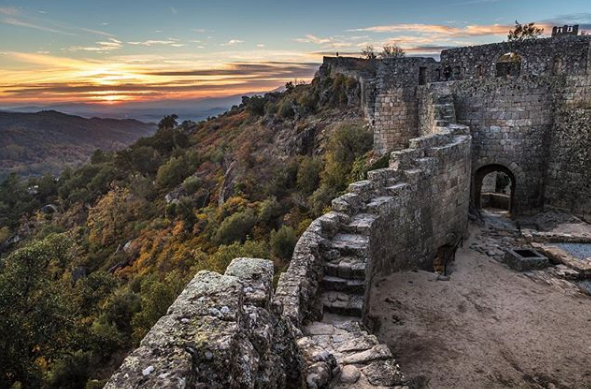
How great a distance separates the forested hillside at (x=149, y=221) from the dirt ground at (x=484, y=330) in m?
7.23

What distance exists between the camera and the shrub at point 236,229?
27.3 m

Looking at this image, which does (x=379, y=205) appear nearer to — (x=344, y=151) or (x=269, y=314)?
(x=269, y=314)

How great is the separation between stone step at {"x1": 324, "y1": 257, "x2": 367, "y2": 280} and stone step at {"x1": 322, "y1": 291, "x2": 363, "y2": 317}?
31 cm

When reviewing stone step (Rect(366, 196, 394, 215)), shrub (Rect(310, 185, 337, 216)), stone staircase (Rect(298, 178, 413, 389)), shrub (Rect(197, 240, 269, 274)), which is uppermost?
stone step (Rect(366, 196, 394, 215))

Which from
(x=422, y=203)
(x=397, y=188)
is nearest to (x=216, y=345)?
(x=397, y=188)

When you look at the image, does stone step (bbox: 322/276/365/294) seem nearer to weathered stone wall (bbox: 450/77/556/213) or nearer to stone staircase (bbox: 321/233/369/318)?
stone staircase (bbox: 321/233/369/318)

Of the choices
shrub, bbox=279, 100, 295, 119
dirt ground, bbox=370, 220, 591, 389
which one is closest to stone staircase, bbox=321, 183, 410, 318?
dirt ground, bbox=370, 220, 591, 389

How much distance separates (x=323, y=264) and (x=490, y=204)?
45.8 ft

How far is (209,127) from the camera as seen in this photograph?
65.3 metres

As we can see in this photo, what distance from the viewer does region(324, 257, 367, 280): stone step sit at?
712 centimetres

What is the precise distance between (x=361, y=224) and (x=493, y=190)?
1446 cm

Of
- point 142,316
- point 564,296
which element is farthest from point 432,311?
point 142,316

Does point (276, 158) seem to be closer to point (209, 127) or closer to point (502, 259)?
A: point (502, 259)

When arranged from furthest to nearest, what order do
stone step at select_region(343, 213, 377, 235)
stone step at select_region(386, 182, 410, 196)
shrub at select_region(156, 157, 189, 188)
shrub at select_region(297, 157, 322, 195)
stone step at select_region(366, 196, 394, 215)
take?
shrub at select_region(156, 157, 189, 188) < shrub at select_region(297, 157, 322, 195) < stone step at select_region(386, 182, 410, 196) < stone step at select_region(366, 196, 394, 215) < stone step at select_region(343, 213, 377, 235)
